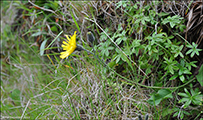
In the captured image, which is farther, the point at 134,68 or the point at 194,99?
the point at 134,68

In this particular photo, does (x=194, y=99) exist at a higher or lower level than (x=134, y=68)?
lower

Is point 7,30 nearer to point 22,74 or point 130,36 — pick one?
point 22,74

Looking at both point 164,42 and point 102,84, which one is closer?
point 164,42

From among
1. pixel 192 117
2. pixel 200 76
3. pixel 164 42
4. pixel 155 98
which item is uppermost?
pixel 164 42

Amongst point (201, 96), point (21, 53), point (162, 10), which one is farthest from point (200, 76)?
point (21, 53)

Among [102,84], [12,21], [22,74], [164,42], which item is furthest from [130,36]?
[12,21]

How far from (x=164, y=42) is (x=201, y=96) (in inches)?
16.7

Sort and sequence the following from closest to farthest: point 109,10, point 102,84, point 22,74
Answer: point 102,84, point 109,10, point 22,74

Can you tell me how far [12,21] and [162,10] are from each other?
1.99 m

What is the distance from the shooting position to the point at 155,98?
1.10m

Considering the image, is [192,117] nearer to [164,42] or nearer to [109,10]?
[164,42]

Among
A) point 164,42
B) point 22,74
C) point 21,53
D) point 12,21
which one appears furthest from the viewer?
point 12,21

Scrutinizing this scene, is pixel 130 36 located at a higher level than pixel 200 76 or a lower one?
higher

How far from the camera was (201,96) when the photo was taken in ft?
3.36
